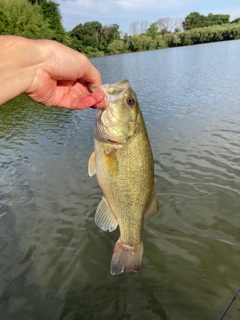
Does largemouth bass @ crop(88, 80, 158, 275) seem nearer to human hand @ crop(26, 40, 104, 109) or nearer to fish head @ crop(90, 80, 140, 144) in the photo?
fish head @ crop(90, 80, 140, 144)

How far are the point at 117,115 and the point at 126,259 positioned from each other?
1277 millimetres

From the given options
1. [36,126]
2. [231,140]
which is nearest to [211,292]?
[231,140]

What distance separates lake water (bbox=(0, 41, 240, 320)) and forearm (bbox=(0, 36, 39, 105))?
9.04ft

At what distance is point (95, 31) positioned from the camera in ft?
338

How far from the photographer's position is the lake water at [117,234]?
11.7 ft

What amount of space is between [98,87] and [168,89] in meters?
15.4

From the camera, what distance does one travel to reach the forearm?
2.03 meters

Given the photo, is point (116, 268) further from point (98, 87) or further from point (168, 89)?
point (168, 89)

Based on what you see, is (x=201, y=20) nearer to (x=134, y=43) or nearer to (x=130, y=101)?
(x=134, y=43)

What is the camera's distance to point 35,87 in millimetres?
2398

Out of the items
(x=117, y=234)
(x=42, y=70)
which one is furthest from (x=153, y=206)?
(x=117, y=234)

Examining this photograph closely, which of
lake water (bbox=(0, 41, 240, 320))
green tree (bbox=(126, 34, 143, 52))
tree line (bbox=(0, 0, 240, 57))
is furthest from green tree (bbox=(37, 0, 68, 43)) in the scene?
lake water (bbox=(0, 41, 240, 320))

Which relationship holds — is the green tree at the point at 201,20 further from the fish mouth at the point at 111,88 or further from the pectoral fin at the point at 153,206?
the pectoral fin at the point at 153,206

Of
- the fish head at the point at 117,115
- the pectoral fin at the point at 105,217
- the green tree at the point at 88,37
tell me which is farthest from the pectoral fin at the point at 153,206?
the green tree at the point at 88,37
